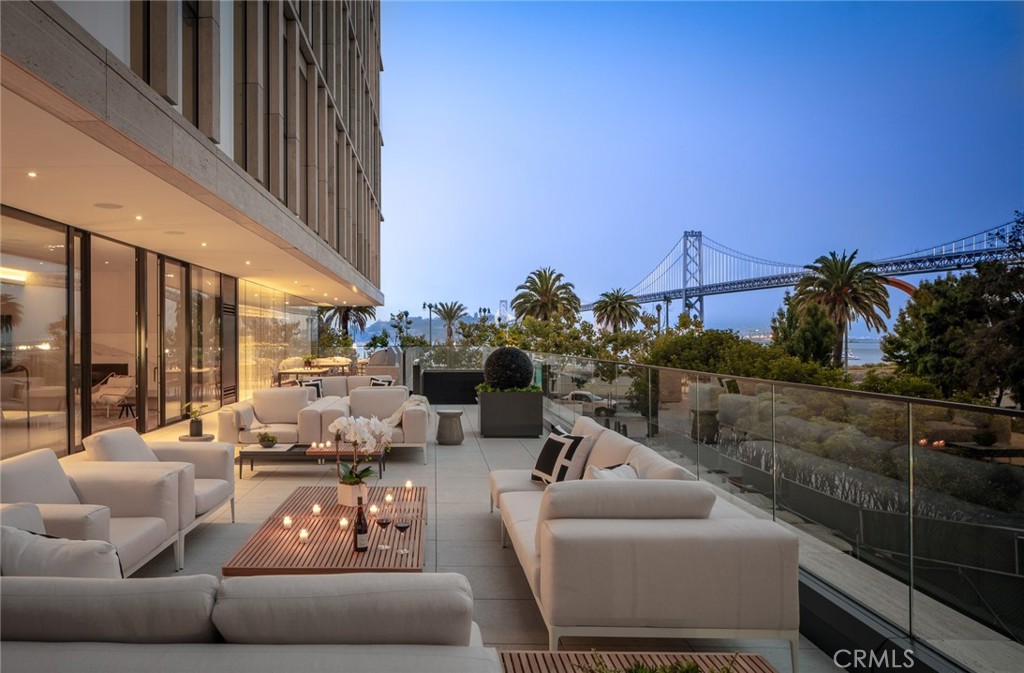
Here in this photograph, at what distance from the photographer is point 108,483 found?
388 cm

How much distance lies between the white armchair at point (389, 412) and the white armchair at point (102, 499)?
299 centimetres

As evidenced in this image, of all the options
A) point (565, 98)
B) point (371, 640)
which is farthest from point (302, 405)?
point (565, 98)

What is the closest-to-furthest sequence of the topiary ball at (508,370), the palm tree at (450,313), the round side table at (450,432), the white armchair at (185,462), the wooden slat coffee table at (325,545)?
the wooden slat coffee table at (325,545), the white armchair at (185,462), the round side table at (450,432), the topiary ball at (508,370), the palm tree at (450,313)

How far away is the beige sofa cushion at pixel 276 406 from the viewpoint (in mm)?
8023

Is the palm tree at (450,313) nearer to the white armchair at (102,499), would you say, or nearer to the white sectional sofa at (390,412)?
the white sectional sofa at (390,412)

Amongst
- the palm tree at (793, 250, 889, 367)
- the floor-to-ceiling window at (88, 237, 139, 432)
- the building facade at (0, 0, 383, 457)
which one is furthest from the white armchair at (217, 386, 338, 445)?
the palm tree at (793, 250, 889, 367)

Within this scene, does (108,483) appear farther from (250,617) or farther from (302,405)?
(302,405)

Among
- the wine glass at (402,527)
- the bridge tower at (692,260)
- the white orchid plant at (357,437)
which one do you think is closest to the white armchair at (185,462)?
the white orchid plant at (357,437)

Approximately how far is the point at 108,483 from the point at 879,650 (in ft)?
14.1

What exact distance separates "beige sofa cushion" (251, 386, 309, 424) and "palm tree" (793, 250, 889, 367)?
3345 centimetres

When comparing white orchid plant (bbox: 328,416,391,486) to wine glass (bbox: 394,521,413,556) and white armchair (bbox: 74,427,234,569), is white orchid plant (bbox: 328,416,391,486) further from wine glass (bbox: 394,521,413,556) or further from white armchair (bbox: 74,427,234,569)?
white armchair (bbox: 74,427,234,569)

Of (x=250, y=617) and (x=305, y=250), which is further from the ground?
(x=305, y=250)

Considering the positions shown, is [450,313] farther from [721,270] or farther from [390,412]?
[390,412]

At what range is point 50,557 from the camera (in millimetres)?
2014
